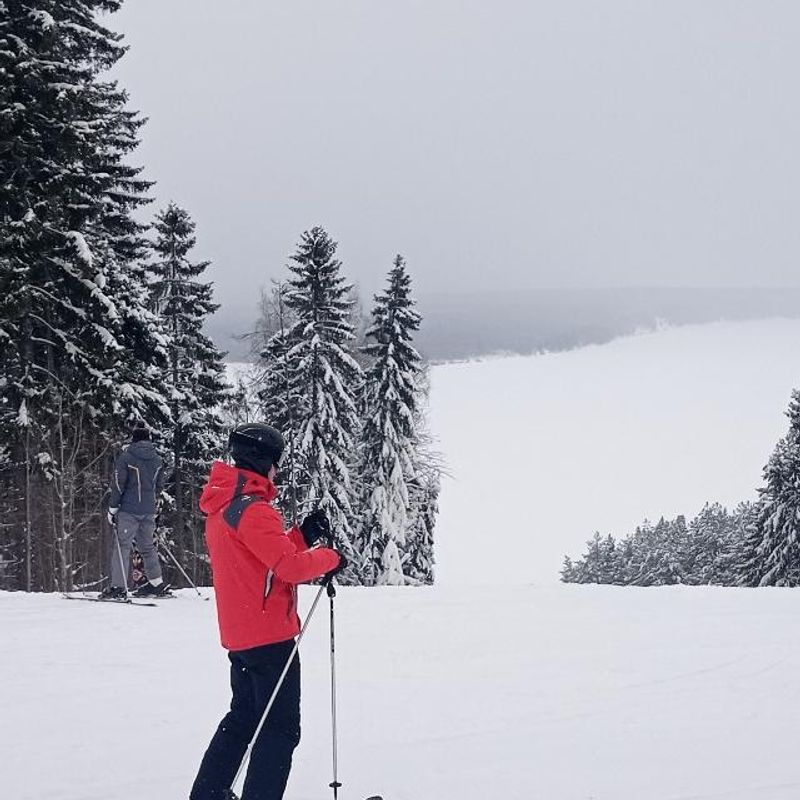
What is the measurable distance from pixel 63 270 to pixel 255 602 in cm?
1475

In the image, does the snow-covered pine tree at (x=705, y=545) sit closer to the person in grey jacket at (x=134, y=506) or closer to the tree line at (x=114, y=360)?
the tree line at (x=114, y=360)

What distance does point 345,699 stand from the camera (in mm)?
6508

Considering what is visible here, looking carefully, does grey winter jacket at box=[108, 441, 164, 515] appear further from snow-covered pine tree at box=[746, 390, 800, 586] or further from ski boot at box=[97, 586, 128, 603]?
snow-covered pine tree at box=[746, 390, 800, 586]

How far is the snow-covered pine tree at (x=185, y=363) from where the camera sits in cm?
2628

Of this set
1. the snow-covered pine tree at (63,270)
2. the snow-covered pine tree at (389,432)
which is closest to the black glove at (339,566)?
the snow-covered pine tree at (63,270)

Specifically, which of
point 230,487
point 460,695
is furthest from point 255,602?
point 460,695

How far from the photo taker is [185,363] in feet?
87.5

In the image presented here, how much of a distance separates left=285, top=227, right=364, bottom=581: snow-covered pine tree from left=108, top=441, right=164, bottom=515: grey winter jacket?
1784 cm

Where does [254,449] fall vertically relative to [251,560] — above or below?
above

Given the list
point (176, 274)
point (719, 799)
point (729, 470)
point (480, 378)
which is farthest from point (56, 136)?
point (480, 378)

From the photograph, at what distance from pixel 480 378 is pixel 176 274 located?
90083 millimetres

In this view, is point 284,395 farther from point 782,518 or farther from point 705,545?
point 705,545

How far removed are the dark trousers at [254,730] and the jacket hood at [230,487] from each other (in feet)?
2.27

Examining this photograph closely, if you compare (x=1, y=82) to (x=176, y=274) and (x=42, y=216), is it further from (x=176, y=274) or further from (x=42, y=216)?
(x=176, y=274)
